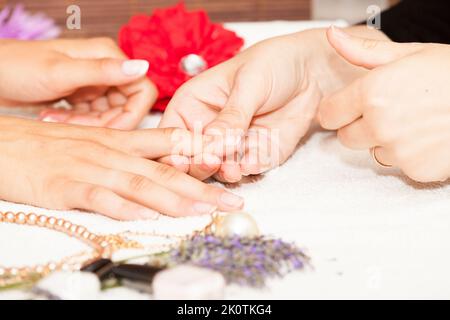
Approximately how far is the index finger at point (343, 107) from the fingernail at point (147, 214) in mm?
259

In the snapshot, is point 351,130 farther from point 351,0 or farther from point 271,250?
point 351,0

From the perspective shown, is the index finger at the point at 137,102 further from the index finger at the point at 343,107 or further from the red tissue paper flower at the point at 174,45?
the index finger at the point at 343,107

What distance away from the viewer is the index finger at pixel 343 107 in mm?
750

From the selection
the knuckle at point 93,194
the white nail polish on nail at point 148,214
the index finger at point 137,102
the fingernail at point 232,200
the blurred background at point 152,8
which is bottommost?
the blurred background at point 152,8

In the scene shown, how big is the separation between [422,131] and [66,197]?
0.42 metres

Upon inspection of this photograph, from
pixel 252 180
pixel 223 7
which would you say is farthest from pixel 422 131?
pixel 223 7

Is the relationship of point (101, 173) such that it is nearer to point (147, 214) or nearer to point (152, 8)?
point (147, 214)

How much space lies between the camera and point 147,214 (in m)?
0.70

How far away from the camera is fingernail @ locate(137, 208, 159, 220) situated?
70cm

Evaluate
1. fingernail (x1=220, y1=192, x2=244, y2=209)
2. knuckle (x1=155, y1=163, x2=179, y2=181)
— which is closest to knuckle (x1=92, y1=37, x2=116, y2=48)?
knuckle (x1=155, y1=163, x2=179, y2=181)

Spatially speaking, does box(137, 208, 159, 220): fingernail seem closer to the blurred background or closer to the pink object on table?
the pink object on table

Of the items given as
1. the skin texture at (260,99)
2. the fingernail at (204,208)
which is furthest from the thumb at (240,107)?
the fingernail at (204,208)

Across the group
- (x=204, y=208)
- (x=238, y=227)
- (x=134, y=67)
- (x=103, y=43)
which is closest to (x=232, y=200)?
(x=204, y=208)
